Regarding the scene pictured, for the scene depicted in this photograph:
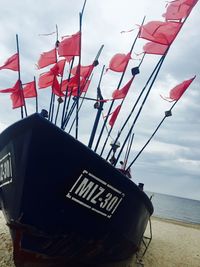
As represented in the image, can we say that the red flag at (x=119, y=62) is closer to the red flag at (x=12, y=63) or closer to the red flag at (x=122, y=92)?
the red flag at (x=122, y=92)

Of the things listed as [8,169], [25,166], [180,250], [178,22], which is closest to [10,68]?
[8,169]

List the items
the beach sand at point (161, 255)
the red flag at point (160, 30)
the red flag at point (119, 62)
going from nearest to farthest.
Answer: the red flag at point (160, 30), the beach sand at point (161, 255), the red flag at point (119, 62)

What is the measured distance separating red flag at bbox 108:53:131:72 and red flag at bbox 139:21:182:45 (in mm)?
947

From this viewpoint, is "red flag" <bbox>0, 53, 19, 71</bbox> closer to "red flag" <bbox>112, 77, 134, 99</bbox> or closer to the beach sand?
"red flag" <bbox>112, 77, 134, 99</bbox>

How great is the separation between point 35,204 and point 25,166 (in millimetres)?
608

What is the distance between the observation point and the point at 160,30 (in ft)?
20.3

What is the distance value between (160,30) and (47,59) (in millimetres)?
2937

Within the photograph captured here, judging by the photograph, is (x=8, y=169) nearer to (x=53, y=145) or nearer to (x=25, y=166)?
(x=25, y=166)

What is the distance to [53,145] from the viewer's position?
4617mm

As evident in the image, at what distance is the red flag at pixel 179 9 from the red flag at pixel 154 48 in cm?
58

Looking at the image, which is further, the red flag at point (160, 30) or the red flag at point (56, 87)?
the red flag at point (56, 87)

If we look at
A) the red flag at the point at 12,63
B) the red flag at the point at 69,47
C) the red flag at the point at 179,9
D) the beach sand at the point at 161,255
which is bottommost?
the beach sand at the point at 161,255

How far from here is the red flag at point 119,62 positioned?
714 cm

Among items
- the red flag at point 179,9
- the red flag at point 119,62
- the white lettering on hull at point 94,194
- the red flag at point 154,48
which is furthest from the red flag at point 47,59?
the white lettering on hull at point 94,194
